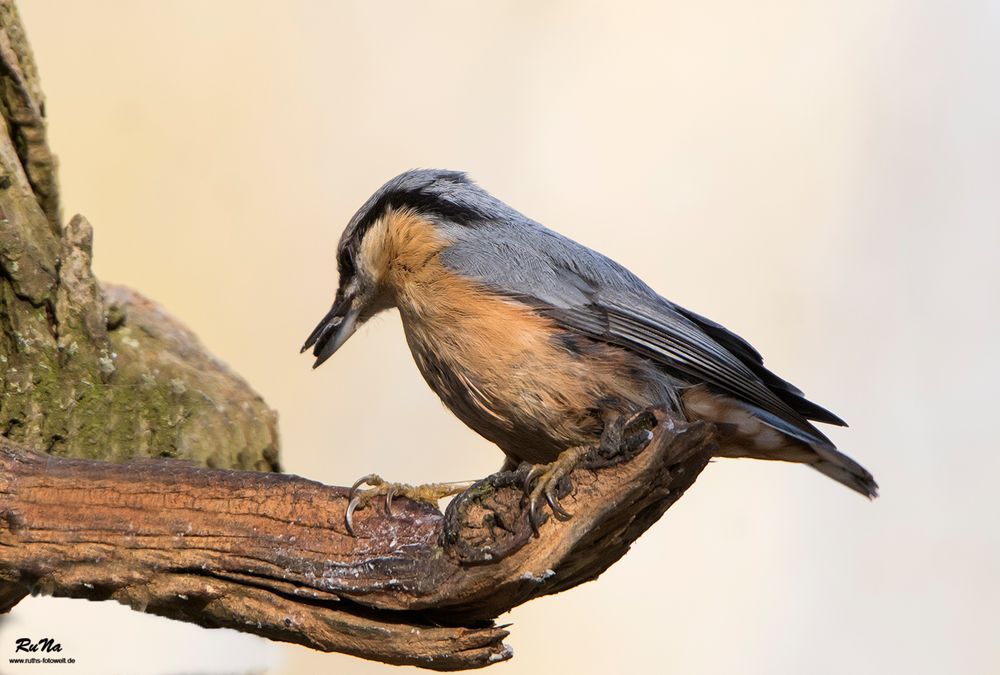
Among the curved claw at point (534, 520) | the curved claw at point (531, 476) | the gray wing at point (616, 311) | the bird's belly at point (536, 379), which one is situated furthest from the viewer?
the gray wing at point (616, 311)

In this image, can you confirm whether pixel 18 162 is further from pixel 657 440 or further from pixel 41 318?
pixel 657 440

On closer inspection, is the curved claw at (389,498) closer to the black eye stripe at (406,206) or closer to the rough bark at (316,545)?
the rough bark at (316,545)

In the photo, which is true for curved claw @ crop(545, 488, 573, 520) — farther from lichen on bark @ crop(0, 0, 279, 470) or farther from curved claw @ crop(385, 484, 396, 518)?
lichen on bark @ crop(0, 0, 279, 470)

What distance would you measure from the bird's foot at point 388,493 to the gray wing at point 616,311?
542 mm

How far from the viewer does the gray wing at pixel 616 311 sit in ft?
8.59

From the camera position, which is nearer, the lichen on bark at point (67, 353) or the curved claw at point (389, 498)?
the curved claw at point (389, 498)

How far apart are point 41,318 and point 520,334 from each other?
52.2 inches

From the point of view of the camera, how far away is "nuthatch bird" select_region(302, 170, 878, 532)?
2.51 m

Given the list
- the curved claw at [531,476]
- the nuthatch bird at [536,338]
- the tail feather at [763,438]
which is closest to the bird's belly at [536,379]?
the nuthatch bird at [536,338]

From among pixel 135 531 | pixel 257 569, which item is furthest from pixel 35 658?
pixel 257 569

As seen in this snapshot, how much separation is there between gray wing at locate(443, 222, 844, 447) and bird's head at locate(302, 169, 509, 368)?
0.27ft

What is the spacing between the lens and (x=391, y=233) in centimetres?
287

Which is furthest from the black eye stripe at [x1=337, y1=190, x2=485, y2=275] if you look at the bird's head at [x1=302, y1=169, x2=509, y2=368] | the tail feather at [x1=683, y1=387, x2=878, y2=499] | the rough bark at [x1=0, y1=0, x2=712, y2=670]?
the rough bark at [x1=0, y1=0, x2=712, y2=670]

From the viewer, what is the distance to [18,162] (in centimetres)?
296
